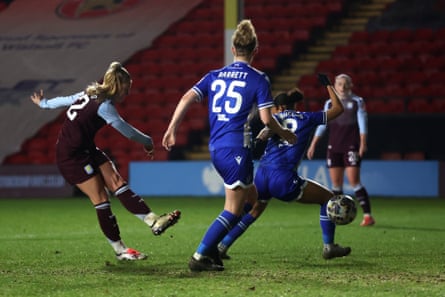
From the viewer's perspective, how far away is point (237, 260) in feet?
26.1

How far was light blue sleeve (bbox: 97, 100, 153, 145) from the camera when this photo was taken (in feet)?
24.5

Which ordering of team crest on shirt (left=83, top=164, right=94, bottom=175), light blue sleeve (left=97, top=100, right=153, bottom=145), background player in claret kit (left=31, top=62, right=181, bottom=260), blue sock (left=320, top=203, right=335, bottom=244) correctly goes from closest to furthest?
light blue sleeve (left=97, top=100, right=153, bottom=145) < background player in claret kit (left=31, top=62, right=181, bottom=260) < team crest on shirt (left=83, top=164, right=94, bottom=175) < blue sock (left=320, top=203, right=335, bottom=244)

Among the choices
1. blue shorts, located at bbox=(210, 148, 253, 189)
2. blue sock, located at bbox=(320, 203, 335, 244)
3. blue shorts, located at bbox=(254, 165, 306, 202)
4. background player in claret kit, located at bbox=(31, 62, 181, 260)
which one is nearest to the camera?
blue shorts, located at bbox=(210, 148, 253, 189)

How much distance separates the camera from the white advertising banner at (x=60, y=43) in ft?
72.9

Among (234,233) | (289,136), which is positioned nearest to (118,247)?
(234,233)

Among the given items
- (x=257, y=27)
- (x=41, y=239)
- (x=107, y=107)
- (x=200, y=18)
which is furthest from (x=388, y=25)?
(x=107, y=107)

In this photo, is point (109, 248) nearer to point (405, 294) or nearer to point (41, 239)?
point (41, 239)

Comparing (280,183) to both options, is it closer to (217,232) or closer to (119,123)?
(217,232)

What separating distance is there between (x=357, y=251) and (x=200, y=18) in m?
15.4

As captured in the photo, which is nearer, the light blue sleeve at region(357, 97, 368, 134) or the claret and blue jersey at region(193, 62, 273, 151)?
the claret and blue jersey at region(193, 62, 273, 151)

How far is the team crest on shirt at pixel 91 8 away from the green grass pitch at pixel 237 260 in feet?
35.7

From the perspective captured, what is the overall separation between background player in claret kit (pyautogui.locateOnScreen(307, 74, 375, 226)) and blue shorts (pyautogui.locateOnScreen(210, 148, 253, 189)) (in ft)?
16.0

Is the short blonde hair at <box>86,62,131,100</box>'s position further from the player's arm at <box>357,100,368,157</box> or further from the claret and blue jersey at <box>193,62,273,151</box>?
the player's arm at <box>357,100,368,157</box>

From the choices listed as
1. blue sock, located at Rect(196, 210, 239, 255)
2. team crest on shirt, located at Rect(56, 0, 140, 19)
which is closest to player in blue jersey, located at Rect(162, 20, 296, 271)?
blue sock, located at Rect(196, 210, 239, 255)
